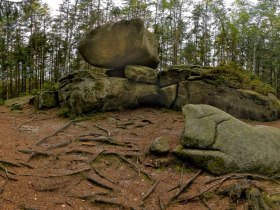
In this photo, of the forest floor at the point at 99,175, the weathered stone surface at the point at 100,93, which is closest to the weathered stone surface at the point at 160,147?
the forest floor at the point at 99,175

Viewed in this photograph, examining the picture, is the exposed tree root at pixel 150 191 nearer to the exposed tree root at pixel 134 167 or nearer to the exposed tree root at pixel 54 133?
the exposed tree root at pixel 134 167

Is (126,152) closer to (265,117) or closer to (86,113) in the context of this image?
(86,113)

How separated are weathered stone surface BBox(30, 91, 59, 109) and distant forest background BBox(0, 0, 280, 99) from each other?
11.1 meters

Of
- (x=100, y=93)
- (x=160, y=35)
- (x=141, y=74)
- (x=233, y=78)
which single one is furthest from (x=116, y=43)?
(x=160, y=35)

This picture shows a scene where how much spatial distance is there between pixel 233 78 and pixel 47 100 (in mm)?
11689

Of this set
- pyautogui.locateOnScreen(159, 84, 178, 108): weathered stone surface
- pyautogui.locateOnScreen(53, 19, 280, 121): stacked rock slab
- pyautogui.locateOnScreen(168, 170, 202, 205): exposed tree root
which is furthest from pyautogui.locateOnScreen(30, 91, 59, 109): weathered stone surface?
pyautogui.locateOnScreen(168, 170, 202, 205): exposed tree root

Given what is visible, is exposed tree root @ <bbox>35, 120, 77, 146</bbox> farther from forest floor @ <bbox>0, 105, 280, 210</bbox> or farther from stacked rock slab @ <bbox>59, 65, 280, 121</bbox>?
stacked rock slab @ <bbox>59, 65, 280, 121</bbox>

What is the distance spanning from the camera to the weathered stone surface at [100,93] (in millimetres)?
15406

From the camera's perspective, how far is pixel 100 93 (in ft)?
50.8

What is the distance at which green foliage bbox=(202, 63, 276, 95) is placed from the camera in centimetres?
1603

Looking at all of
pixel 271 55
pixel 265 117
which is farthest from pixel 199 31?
pixel 265 117

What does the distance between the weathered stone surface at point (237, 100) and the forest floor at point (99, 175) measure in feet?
12.6

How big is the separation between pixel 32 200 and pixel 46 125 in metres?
7.44

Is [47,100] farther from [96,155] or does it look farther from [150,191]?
[150,191]
